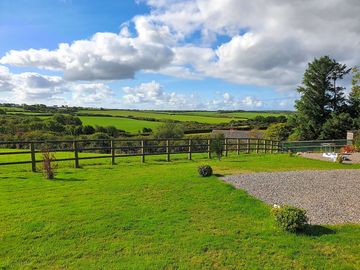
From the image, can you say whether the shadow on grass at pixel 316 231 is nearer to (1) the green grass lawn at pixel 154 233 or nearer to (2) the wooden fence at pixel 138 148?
(1) the green grass lawn at pixel 154 233

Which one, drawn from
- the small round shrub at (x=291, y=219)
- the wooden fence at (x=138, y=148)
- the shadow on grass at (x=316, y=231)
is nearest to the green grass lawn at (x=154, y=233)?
the shadow on grass at (x=316, y=231)

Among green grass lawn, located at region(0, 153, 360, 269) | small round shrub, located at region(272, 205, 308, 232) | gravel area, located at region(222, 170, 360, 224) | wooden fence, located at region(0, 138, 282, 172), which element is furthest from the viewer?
wooden fence, located at region(0, 138, 282, 172)

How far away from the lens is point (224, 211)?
8.16 meters

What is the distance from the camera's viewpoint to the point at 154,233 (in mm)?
6641

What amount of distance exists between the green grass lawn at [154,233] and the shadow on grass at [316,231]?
2cm

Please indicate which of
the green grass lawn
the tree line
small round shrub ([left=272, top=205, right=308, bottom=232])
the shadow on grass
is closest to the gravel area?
the shadow on grass

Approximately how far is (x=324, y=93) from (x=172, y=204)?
3991 centimetres

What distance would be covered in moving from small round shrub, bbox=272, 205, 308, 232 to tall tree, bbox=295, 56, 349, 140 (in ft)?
125

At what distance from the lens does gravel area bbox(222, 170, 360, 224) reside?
27.4 feet

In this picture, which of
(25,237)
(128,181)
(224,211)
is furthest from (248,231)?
(128,181)

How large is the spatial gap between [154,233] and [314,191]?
20.9ft

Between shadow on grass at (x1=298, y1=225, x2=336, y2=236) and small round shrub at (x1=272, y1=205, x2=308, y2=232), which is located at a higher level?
small round shrub at (x1=272, y1=205, x2=308, y2=232)

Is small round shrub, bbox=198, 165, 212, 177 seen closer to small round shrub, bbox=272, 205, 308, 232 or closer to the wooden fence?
the wooden fence

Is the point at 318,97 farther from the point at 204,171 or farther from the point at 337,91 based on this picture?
the point at 204,171
